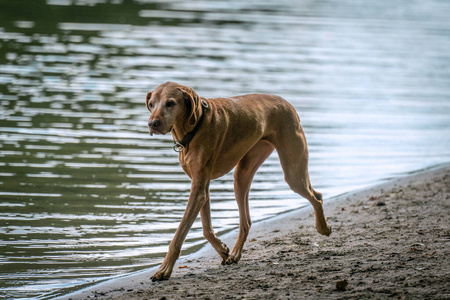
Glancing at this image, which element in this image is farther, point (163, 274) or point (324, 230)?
point (324, 230)

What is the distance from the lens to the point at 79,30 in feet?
66.2

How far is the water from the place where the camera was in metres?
7.19

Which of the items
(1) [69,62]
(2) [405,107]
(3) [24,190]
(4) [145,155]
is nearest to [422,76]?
(2) [405,107]

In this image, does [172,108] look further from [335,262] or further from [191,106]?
[335,262]

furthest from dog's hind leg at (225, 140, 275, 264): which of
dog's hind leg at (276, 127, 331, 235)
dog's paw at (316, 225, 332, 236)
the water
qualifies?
the water

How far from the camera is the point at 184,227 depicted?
5.75 metres

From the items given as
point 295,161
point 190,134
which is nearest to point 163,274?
point 190,134

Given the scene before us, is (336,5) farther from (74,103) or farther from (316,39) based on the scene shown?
(74,103)

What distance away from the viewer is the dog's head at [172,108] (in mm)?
5484

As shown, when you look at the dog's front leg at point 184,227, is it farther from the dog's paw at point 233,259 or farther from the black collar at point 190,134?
the dog's paw at point 233,259

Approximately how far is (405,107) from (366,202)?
678cm

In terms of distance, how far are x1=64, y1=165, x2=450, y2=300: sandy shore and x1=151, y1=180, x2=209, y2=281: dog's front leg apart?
0.10 m

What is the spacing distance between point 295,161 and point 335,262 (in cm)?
98

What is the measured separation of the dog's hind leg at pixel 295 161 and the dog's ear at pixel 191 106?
97 cm
